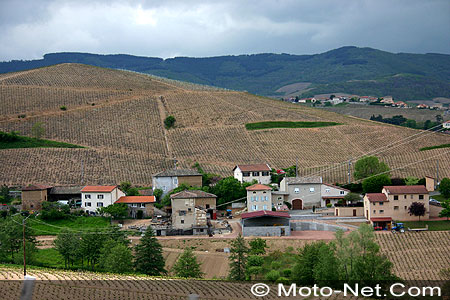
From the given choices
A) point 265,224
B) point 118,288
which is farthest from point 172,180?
point 118,288

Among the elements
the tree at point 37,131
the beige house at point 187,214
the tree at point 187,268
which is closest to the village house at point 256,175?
the beige house at point 187,214

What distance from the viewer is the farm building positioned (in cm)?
4556

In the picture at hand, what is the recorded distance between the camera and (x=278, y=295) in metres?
29.3

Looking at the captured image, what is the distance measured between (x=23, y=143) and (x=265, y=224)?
124 feet

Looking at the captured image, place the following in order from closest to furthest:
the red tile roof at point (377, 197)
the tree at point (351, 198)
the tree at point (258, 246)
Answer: the tree at point (258, 246)
the red tile roof at point (377, 197)
the tree at point (351, 198)

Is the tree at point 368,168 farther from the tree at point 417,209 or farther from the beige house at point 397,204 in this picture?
the tree at point 417,209

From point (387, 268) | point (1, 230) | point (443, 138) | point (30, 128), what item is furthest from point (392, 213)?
point (30, 128)

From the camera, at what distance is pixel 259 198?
51.7m

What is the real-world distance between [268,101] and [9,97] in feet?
149

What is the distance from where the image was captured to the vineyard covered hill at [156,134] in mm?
65500

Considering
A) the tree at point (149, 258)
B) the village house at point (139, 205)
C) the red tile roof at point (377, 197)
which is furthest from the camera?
the village house at point (139, 205)

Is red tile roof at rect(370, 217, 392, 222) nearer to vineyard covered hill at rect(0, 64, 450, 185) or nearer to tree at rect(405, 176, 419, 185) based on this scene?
tree at rect(405, 176, 419, 185)

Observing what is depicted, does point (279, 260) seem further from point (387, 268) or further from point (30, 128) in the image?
point (30, 128)

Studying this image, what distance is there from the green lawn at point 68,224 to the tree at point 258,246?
12.6 metres
